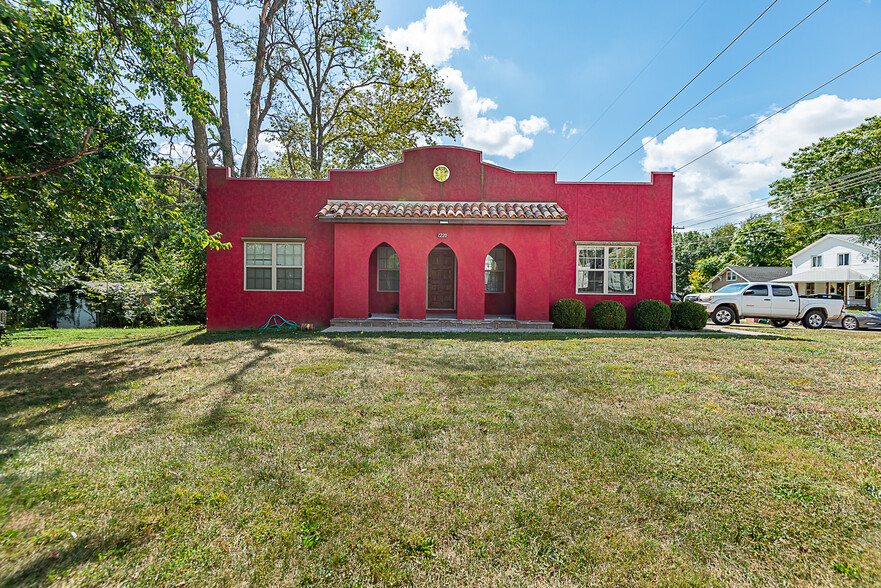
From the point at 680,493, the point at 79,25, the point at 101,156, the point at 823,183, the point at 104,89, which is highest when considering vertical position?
the point at 823,183

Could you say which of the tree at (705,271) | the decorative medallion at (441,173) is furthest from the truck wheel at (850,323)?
the tree at (705,271)

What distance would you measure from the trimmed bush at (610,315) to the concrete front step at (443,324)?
1.69m

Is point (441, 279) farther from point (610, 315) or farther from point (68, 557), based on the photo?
point (68, 557)

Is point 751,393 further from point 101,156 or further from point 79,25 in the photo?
point 79,25

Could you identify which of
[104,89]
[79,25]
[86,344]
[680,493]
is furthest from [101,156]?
[680,493]

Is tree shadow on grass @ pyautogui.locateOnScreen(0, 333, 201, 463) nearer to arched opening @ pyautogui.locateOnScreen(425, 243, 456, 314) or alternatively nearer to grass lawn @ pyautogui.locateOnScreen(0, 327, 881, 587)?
grass lawn @ pyautogui.locateOnScreen(0, 327, 881, 587)

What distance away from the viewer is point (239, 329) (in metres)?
11.4

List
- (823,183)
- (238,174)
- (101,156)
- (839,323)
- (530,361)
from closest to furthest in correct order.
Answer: (101,156) → (530,361) → (238,174) → (839,323) → (823,183)

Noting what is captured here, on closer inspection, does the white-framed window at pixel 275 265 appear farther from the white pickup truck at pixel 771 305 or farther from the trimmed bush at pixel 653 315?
the white pickup truck at pixel 771 305

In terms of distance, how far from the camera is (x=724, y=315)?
1523 centimetres

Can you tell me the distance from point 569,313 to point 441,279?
4.71 metres

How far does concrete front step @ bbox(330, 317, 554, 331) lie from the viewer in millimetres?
11008

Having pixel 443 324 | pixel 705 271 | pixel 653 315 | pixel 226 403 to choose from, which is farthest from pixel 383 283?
pixel 705 271

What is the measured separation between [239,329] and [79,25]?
7727mm
